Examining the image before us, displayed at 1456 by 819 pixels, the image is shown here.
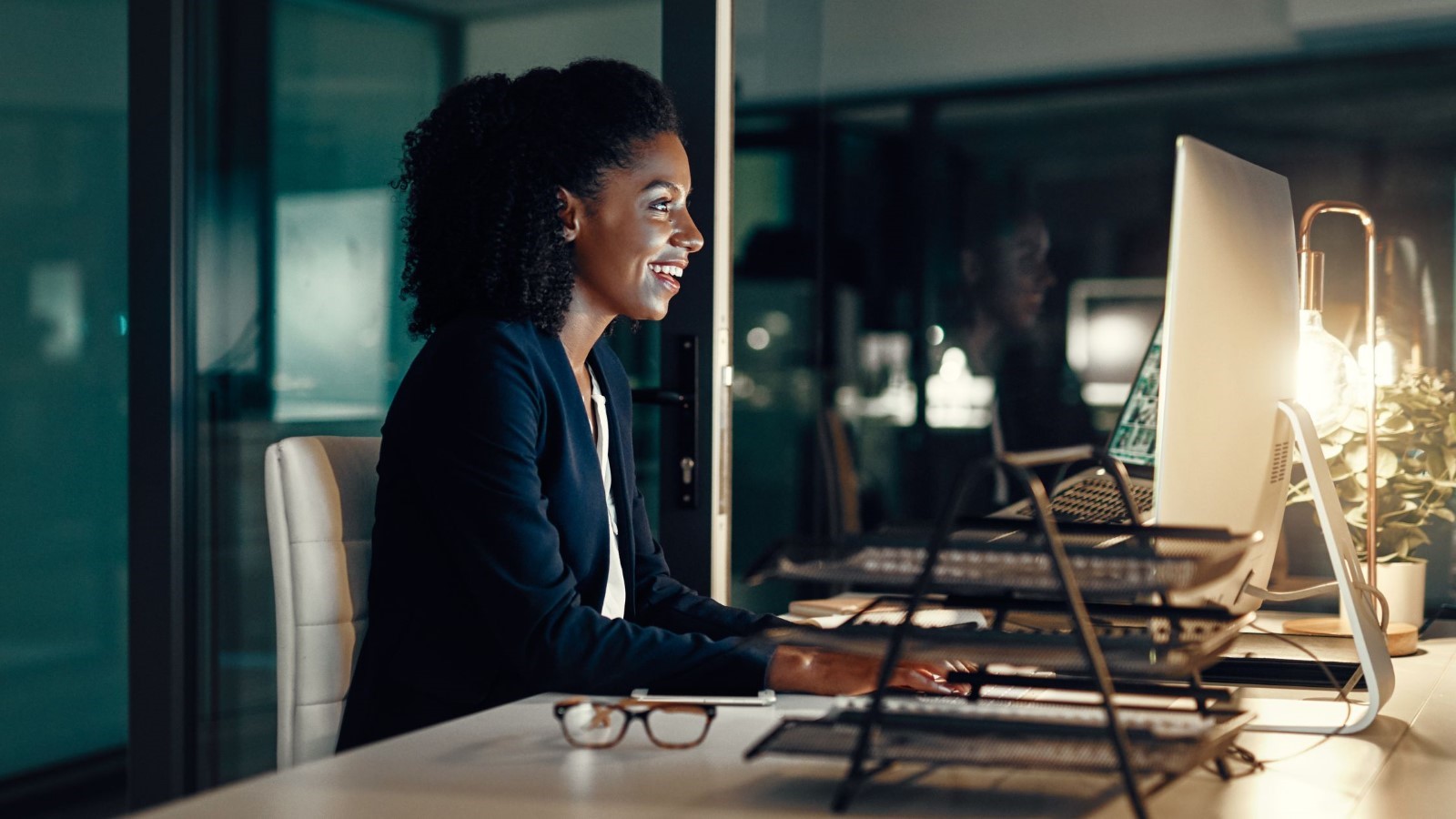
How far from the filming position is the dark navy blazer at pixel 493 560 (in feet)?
4.45

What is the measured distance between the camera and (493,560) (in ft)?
4.52

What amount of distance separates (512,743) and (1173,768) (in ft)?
1.81

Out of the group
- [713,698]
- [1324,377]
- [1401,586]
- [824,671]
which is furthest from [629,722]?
[1401,586]

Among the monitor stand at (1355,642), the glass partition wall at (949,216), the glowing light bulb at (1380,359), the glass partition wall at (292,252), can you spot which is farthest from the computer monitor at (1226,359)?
the glass partition wall at (292,252)

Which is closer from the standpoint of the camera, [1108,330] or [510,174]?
[510,174]

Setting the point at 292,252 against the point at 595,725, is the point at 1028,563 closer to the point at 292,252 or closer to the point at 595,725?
the point at 595,725

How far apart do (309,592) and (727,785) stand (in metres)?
0.68

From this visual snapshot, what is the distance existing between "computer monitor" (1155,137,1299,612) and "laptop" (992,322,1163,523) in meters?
0.25

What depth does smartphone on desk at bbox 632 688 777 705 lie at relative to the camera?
1.25 m

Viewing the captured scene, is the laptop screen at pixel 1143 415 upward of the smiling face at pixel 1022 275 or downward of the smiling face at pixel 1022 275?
downward

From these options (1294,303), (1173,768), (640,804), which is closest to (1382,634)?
(1294,303)

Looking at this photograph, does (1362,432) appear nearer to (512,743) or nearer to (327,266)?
(512,743)

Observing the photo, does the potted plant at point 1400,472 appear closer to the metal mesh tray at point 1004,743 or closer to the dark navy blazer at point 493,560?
the dark navy blazer at point 493,560

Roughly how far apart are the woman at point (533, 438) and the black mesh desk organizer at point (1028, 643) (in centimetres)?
33
